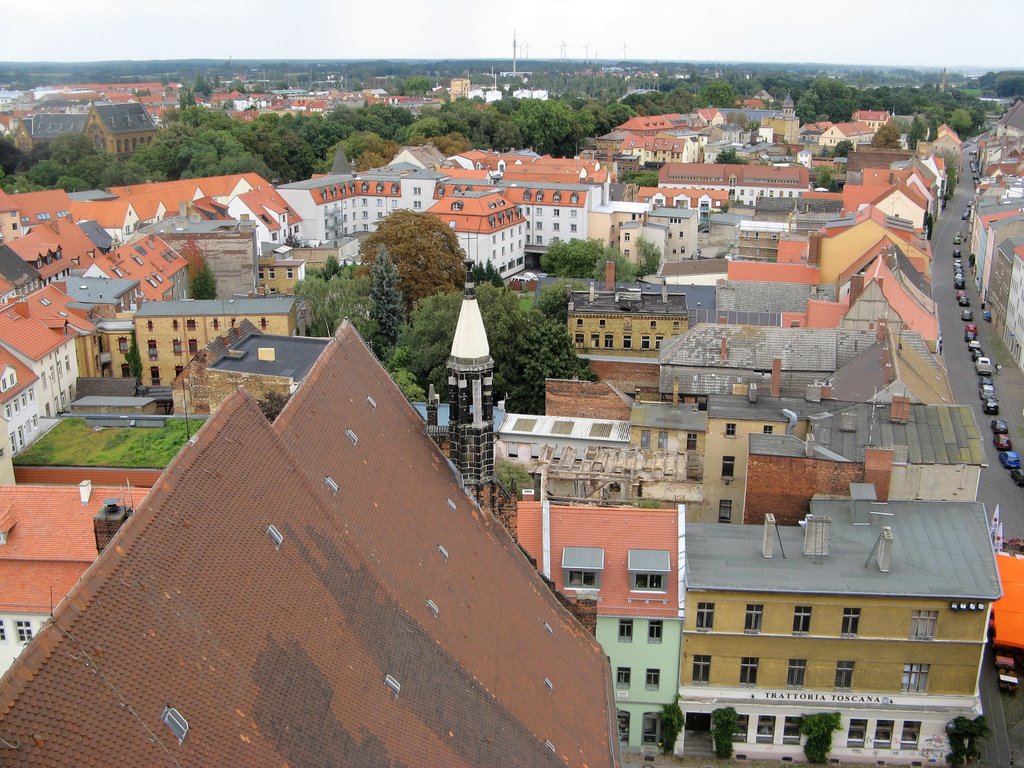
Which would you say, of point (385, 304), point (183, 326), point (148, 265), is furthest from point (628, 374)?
point (148, 265)

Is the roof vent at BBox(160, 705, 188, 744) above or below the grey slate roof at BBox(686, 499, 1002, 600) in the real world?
above

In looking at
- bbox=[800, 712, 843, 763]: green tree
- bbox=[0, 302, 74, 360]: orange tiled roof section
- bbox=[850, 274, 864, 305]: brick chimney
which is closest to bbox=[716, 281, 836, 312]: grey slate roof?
bbox=[850, 274, 864, 305]: brick chimney

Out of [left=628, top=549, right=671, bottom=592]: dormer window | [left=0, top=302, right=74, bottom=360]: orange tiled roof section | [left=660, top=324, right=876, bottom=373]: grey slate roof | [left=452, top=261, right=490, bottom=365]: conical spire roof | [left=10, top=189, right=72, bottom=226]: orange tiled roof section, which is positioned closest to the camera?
[left=452, top=261, right=490, bottom=365]: conical spire roof

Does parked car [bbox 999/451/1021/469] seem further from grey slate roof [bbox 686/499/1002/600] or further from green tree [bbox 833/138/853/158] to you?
green tree [bbox 833/138/853/158]

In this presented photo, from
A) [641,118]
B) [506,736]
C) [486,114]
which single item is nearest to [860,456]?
[506,736]

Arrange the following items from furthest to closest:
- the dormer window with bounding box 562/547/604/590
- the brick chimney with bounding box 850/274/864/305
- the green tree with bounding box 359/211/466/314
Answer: the green tree with bounding box 359/211/466/314 → the brick chimney with bounding box 850/274/864/305 → the dormer window with bounding box 562/547/604/590

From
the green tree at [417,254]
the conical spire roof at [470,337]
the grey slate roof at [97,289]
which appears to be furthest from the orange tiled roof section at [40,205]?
the conical spire roof at [470,337]

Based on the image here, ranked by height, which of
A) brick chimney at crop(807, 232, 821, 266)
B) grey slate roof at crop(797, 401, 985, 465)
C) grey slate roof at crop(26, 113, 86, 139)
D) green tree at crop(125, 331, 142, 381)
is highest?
grey slate roof at crop(26, 113, 86, 139)
